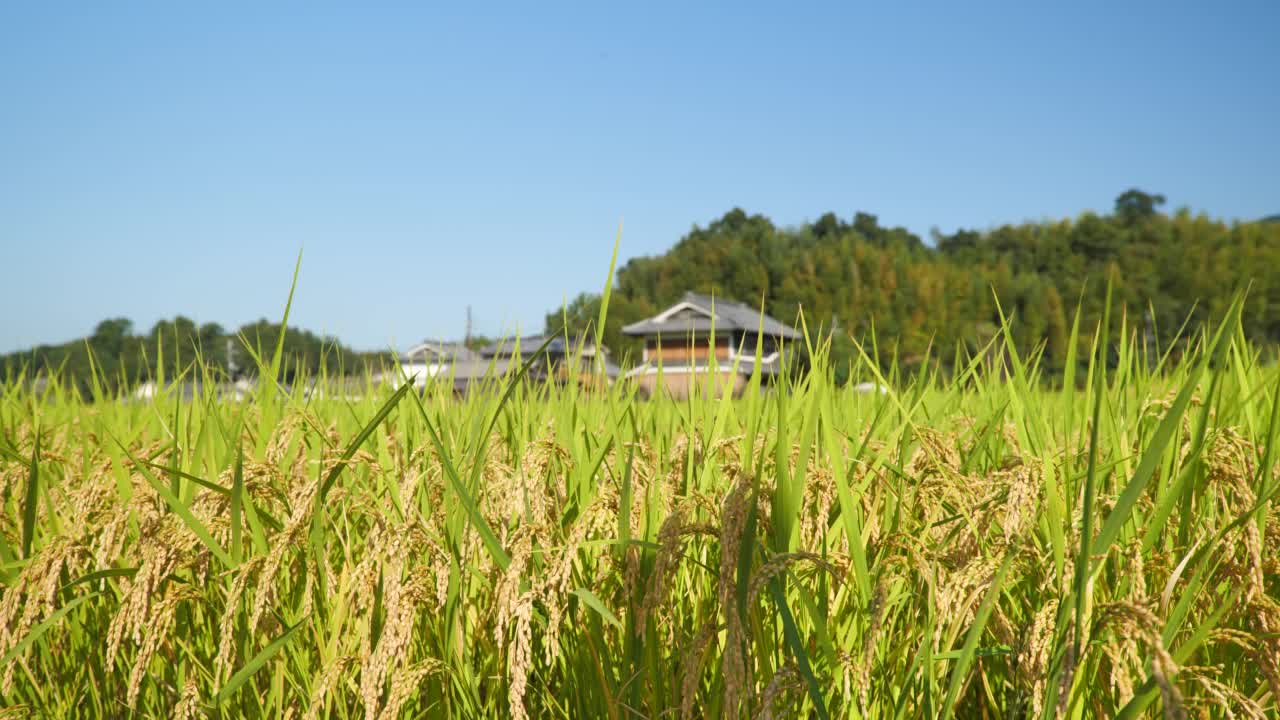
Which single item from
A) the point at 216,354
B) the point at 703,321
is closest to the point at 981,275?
the point at 703,321

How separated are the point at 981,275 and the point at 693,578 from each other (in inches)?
2644

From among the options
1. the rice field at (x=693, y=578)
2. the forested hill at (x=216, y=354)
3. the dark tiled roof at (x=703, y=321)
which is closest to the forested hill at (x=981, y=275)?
the dark tiled roof at (x=703, y=321)

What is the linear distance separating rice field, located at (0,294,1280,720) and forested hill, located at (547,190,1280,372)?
52.3 meters

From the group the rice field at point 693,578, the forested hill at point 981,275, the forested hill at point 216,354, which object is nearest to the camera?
the rice field at point 693,578

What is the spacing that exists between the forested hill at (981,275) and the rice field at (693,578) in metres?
52.3

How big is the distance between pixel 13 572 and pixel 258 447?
0.65 meters

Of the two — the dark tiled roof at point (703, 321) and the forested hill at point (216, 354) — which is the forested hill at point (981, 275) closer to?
the dark tiled roof at point (703, 321)

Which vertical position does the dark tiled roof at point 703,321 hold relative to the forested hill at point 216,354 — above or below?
above

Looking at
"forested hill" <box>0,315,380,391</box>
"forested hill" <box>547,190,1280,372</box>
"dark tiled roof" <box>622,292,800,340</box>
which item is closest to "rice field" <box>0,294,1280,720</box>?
"forested hill" <box>0,315,380,391</box>

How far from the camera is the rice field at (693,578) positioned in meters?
1.32

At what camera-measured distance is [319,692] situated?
4.91ft

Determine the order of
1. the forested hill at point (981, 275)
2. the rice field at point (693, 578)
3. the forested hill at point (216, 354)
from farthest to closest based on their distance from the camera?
the forested hill at point (981, 275), the forested hill at point (216, 354), the rice field at point (693, 578)

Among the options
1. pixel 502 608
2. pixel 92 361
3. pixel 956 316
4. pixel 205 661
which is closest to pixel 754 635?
pixel 502 608

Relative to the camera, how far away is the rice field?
1319mm
